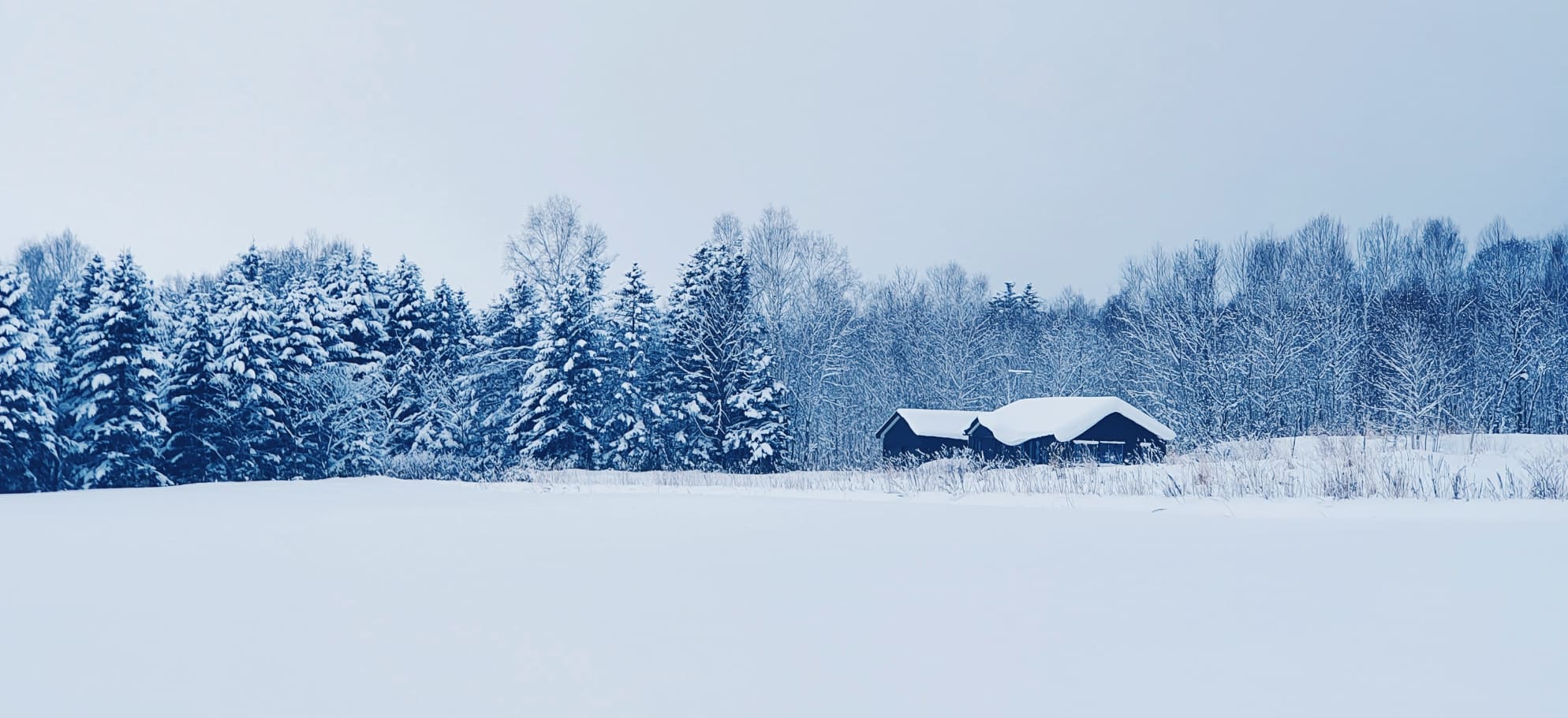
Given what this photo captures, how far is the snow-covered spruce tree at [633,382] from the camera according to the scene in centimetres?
3562

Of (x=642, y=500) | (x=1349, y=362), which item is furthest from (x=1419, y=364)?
(x=642, y=500)

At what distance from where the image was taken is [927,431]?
127ft

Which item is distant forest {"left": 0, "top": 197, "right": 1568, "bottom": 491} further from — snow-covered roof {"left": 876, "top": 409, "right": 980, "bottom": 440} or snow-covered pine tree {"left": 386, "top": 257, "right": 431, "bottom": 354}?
snow-covered roof {"left": 876, "top": 409, "right": 980, "bottom": 440}

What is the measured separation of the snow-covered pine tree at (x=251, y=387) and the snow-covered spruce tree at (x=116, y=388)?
2207 mm

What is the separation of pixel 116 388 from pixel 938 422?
30229mm

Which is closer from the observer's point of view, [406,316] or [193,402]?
[193,402]

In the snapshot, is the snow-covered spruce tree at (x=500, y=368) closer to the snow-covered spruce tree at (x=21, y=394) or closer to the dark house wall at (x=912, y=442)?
the snow-covered spruce tree at (x=21, y=394)

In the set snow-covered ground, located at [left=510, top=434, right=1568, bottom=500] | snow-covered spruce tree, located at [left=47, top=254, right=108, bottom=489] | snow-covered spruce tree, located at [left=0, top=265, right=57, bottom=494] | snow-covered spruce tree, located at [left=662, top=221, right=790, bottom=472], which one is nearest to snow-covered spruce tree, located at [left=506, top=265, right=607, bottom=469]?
snow-covered spruce tree, located at [left=662, top=221, right=790, bottom=472]

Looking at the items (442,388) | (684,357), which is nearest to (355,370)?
(442,388)

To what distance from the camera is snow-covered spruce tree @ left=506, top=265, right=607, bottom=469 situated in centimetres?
3462

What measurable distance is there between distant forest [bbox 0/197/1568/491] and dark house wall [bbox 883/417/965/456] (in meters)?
4.27

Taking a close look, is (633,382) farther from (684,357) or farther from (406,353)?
(406,353)

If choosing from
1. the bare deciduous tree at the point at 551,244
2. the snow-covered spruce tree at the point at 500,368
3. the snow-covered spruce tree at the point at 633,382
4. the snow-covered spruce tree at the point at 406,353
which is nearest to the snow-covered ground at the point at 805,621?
the snow-covered spruce tree at the point at 633,382

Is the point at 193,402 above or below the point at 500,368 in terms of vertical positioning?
below
